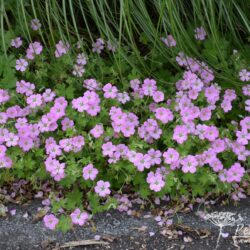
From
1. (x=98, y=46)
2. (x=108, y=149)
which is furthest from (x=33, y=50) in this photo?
(x=108, y=149)

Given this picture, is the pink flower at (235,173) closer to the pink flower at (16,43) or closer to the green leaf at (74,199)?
the green leaf at (74,199)

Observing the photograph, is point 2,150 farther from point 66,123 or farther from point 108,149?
point 108,149

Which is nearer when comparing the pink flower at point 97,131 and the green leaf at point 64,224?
the green leaf at point 64,224

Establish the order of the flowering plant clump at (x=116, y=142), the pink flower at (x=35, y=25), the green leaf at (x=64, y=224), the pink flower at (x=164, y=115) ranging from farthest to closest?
the pink flower at (x=35, y=25) → the pink flower at (x=164, y=115) → the flowering plant clump at (x=116, y=142) → the green leaf at (x=64, y=224)

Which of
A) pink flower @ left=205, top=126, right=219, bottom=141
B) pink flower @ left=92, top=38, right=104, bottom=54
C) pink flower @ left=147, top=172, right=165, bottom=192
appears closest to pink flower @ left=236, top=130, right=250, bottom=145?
pink flower @ left=205, top=126, right=219, bottom=141

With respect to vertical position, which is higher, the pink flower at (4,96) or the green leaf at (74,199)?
the pink flower at (4,96)

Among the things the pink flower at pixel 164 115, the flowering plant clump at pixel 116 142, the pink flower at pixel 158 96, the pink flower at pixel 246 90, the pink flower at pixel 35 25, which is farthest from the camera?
the pink flower at pixel 35 25

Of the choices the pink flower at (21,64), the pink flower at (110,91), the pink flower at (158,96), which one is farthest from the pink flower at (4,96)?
the pink flower at (158,96)
